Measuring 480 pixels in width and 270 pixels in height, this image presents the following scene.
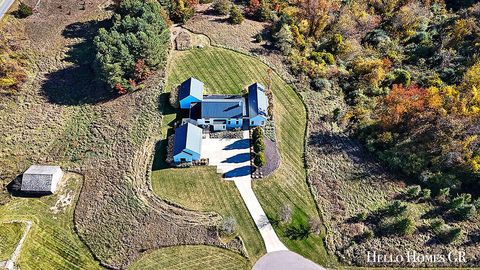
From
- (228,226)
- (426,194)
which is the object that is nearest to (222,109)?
(228,226)

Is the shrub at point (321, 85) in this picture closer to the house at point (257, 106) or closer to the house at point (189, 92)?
the house at point (257, 106)

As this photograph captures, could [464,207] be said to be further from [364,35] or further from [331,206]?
[364,35]

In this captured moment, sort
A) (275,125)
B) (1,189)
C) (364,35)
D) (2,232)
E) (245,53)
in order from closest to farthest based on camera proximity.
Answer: (2,232) < (1,189) < (275,125) < (245,53) < (364,35)

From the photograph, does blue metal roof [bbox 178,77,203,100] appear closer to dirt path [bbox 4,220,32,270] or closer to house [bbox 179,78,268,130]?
house [bbox 179,78,268,130]

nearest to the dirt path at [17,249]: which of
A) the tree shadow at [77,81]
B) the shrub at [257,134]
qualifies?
the tree shadow at [77,81]

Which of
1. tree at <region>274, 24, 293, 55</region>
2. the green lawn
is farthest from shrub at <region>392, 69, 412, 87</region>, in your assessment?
tree at <region>274, 24, 293, 55</region>

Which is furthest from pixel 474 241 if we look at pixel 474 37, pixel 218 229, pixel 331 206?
pixel 474 37
